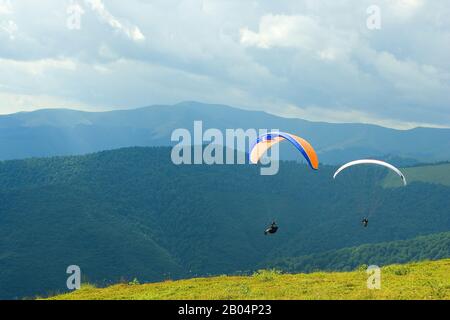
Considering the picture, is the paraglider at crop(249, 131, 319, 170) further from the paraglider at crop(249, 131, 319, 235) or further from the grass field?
the grass field

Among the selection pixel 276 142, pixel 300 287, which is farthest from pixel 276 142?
pixel 300 287

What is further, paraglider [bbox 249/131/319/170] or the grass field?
paraglider [bbox 249/131/319/170]

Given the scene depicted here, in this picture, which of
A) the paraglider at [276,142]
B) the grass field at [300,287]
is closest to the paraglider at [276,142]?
the paraglider at [276,142]

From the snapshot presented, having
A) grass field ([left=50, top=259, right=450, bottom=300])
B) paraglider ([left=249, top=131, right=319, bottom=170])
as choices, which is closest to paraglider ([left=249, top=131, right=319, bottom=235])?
paraglider ([left=249, top=131, right=319, bottom=170])

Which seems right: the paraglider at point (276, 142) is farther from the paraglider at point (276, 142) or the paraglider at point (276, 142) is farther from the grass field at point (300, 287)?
the grass field at point (300, 287)

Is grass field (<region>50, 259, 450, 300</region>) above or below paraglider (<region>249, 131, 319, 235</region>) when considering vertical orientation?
below

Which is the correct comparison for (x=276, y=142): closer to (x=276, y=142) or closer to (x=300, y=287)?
(x=276, y=142)
